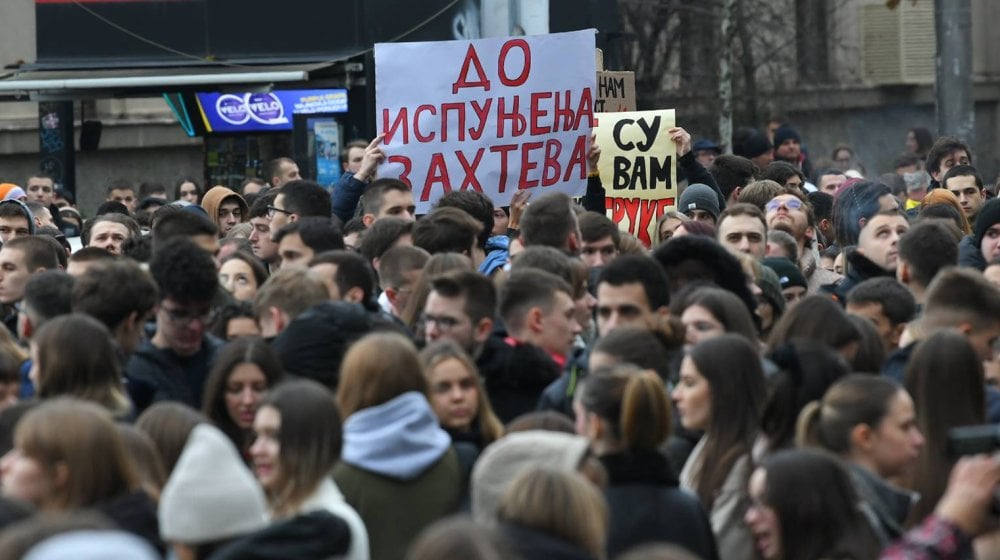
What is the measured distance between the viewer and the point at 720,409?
5785mm

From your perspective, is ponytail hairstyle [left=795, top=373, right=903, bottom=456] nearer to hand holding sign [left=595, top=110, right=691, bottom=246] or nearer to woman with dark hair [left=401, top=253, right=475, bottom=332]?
woman with dark hair [left=401, top=253, right=475, bottom=332]

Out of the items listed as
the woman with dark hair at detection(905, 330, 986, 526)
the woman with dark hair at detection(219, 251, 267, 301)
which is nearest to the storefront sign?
the woman with dark hair at detection(219, 251, 267, 301)

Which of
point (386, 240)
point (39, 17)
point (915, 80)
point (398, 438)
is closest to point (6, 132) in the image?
point (39, 17)

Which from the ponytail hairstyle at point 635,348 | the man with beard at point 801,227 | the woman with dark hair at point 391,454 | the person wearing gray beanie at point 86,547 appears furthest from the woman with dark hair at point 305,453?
the man with beard at point 801,227

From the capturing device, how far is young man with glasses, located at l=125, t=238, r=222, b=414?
6.76 metres

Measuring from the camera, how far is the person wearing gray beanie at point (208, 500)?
4824 millimetres

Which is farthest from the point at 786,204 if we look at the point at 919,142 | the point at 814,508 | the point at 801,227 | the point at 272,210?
the point at 919,142

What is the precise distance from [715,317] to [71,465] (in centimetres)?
273

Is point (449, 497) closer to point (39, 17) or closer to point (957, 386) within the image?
point (957, 386)

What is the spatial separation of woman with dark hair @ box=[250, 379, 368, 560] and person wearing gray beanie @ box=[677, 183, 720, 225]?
644 centimetres

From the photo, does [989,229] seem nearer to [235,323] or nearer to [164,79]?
[235,323]

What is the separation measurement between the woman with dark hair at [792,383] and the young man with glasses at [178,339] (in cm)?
204

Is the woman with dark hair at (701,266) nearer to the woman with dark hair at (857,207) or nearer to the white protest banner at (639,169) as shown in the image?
the woman with dark hair at (857,207)

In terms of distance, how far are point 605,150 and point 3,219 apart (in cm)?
367
